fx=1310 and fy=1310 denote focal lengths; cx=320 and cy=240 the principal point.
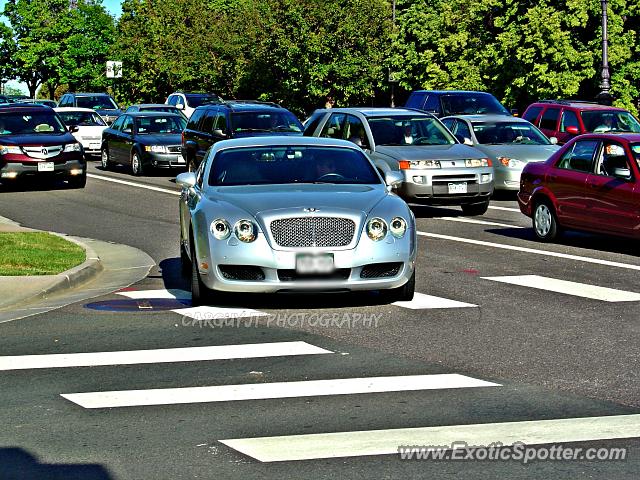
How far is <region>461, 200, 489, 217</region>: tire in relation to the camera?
21875 mm

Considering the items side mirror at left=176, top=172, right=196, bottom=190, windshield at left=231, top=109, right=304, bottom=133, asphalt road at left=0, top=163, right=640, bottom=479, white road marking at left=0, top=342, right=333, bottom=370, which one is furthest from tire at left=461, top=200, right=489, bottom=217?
white road marking at left=0, top=342, right=333, bottom=370

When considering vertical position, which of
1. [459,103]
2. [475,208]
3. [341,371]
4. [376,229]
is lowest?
[475,208]

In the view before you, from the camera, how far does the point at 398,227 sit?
1185cm

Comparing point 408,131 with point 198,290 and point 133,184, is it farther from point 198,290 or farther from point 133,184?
point 198,290

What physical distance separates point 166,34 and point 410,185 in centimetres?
5395

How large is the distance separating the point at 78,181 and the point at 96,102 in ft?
77.5

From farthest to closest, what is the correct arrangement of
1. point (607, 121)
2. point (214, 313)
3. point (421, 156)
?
point (607, 121) → point (421, 156) → point (214, 313)

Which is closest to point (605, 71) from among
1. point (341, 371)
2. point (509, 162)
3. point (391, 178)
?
point (509, 162)

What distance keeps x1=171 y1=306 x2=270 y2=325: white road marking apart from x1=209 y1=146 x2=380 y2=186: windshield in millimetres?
1380

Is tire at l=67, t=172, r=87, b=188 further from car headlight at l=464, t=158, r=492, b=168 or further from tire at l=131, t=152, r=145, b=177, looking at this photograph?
car headlight at l=464, t=158, r=492, b=168

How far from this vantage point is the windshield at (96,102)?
5120 cm

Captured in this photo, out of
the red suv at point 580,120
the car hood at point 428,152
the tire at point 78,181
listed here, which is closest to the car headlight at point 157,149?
the tire at point 78,181

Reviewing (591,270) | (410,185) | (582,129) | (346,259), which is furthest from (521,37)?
(346,259)

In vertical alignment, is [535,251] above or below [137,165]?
above
